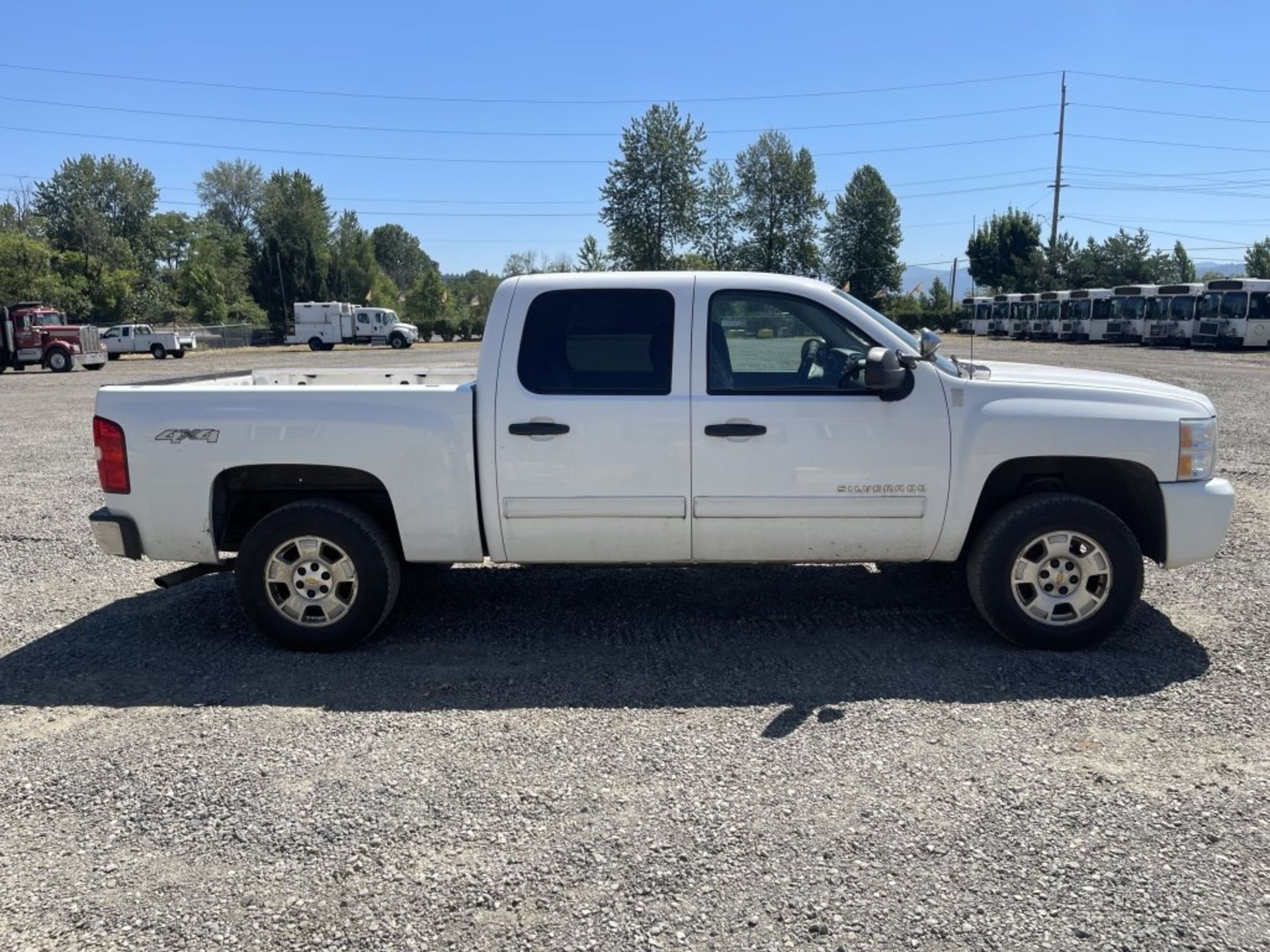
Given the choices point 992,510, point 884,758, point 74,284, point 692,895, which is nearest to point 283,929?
point 692,895

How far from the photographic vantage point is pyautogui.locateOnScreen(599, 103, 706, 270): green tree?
5609 cm

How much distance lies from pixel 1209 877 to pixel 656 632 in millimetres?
2916

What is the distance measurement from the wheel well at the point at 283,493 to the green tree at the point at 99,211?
237ft

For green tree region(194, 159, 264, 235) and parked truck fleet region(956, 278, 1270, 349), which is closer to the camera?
parked truck fleet region(956, 278, 1270, 349)

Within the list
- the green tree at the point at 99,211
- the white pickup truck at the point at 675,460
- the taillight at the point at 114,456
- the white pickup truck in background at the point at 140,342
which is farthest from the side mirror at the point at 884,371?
the green tree at the point at 99,211

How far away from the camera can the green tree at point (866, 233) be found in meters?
79.8

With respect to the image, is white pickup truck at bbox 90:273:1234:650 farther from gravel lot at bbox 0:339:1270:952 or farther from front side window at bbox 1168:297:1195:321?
front side window at bbox 1168:297:1195:321

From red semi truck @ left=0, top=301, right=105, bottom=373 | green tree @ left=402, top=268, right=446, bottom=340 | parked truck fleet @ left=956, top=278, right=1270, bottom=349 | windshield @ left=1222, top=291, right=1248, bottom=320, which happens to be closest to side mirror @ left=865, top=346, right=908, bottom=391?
parked truck fleet @ left=956, top=278, right=1270, bottom=349

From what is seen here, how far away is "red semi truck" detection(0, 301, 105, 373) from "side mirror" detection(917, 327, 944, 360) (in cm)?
3872

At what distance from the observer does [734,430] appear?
483cm

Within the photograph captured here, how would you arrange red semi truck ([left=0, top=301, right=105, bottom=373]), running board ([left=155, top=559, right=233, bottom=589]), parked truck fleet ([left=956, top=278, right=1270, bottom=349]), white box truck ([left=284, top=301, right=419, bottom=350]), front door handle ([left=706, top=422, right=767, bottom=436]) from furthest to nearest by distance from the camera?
white box truck ([left=284, top=301, right=419, bottom=350]), parked truck fleet ([left=956, top=278, right=1270, bottom=349]), red semi truck ([left=0, top=301, right=105, bottom=373]), running board ([left=155, top=559, right=233, bottom=589]), front door handle ([left=706, top=422, right=767, bottom=436])

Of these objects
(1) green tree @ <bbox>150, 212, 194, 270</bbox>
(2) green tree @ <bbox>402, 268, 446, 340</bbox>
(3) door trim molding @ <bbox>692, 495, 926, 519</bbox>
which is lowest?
(3) door trim molding @ <bbox>692, 495, 926, 519</bbox>

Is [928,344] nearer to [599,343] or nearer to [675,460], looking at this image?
[675,460]

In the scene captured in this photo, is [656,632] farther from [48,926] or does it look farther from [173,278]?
[173,278]
